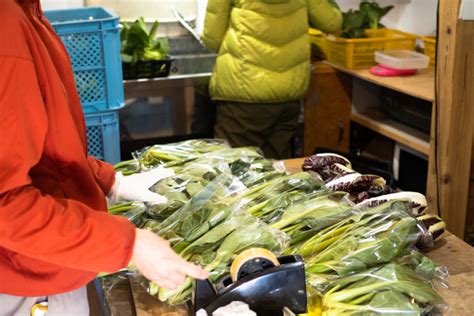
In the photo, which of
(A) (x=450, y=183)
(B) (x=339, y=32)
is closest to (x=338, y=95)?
(B) (x=339, y=32)

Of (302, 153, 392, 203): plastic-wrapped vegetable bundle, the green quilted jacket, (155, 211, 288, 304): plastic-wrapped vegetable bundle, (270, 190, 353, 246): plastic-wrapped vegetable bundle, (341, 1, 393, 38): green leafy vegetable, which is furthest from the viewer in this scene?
(341, 1, 393, 38): green leafy vegetable

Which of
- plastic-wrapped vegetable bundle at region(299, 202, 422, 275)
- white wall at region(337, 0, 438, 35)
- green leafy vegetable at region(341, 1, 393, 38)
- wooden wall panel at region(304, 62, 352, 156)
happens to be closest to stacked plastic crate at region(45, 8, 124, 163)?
plastic-wrapped vegetable bundle at region(299, 202, 422, 275)

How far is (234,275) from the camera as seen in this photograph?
1.24 meters

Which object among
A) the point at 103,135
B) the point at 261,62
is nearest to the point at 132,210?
the point at 103,135

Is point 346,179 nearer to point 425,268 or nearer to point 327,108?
point 425,268

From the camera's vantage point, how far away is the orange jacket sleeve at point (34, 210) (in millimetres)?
937

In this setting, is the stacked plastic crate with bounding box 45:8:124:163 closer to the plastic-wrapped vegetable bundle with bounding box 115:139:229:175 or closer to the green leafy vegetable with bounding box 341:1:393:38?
the plastic-wrapped vegetable bundle with bounding box 115:139:229:175

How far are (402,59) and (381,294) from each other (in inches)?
88.7

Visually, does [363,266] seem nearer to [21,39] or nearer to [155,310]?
[155,310]

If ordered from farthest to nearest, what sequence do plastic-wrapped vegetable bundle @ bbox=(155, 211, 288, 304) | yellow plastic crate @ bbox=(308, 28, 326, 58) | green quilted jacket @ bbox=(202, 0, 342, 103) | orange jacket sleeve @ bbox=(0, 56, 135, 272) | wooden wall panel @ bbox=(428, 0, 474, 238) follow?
yellow plastic crate @ bbox=(308, 28, 326, 58) < green quilted jacket @ bbox=(202, 0, 342, 103) < wooden wall panel @ bbox=(428, 0, 474, 238) < plastic-wrapped vegetable bundle @ bbox=(155, 211, 288, 304) < orange jacket sleeve @ bbox=(0, 56, 135, 272)

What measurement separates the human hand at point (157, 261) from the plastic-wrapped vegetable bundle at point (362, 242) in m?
0.41

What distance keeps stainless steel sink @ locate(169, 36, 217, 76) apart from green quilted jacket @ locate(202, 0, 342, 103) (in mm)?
507

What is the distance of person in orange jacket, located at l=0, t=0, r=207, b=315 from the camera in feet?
3.09

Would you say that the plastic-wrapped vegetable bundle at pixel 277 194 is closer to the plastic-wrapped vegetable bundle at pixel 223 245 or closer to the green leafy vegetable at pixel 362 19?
the plastic-wrapped vegetable bundle at pixel 223 245
